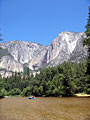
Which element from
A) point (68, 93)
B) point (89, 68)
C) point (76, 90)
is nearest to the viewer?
point (89, 68)

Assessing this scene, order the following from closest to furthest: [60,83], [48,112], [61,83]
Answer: [48,112]
[61,83]
[60,83]

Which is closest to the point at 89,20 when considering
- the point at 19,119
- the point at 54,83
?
the point at 19,119

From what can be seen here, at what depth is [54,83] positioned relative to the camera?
237 ft

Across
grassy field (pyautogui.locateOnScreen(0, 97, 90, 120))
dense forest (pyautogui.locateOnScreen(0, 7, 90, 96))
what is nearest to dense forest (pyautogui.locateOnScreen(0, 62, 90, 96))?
dense forest (pyautogui.locateOnScreen(0, 7, 90, 96))

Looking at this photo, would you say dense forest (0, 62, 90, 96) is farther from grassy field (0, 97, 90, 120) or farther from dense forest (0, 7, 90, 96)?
grassy field (0, 97, 90, 120)

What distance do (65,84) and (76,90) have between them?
875 centimetres

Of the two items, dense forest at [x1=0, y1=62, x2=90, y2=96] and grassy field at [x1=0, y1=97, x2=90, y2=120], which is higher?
dense forest at [x1=0, y1=62, x2=90, y2=96]

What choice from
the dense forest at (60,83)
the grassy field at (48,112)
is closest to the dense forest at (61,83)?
the dense forest at (60,83)

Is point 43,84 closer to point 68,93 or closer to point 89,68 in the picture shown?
point 68,93

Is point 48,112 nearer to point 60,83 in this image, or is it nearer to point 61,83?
point 61,83

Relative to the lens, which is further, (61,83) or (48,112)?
(61,83)

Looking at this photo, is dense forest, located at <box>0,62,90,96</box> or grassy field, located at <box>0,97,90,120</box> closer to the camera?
grassy field, located at <box>0,97,90,120</box>

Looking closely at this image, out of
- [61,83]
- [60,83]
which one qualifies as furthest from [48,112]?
[60,83]

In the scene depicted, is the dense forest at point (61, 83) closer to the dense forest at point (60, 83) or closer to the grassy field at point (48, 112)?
the dense forest at point (60, 83)
